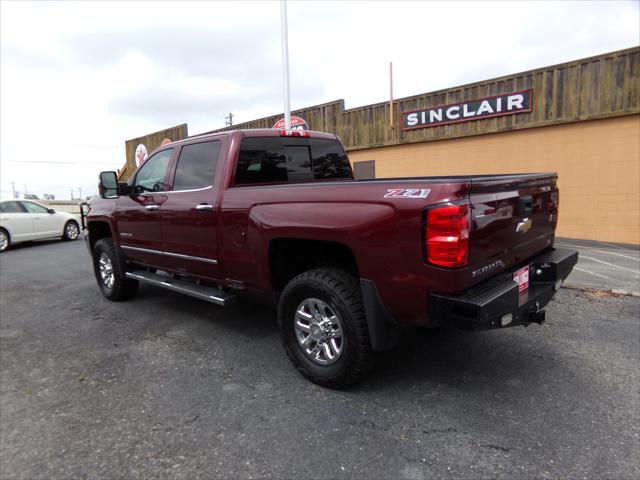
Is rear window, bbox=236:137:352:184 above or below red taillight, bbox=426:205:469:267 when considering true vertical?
above

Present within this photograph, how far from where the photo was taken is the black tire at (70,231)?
13.2m

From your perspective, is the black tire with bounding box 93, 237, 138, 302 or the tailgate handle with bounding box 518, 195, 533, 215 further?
the black tire with bounding box 93, 237, 138, 302

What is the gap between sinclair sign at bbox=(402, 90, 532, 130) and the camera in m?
9.84

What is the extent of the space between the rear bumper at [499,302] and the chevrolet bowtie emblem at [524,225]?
0.28 metres

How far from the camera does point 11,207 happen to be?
11945 mm

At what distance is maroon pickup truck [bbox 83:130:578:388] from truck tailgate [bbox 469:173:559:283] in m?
0.01

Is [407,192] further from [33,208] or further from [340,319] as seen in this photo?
[33,208]

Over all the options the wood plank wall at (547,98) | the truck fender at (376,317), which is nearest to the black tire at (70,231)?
the wood plank wall at (547,98)

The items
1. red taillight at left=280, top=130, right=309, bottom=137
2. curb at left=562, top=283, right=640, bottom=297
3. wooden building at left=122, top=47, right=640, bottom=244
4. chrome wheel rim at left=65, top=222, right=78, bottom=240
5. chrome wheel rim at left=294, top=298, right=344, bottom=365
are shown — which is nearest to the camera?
chrome wheel rim at left=294, top=298, right=344, bottom=365

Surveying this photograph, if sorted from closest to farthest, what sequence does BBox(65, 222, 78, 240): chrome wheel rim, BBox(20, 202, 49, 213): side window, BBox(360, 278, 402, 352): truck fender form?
1. BBox(360, 278, 402, 352): truck fender
2. BBox(20, 202, 49, 213): side window
3. BBox(65, 222, 78, 240): chrome wheel rim

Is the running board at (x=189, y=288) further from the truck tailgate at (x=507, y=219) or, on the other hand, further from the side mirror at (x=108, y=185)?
the truck tailgate at (x=507, y=219)

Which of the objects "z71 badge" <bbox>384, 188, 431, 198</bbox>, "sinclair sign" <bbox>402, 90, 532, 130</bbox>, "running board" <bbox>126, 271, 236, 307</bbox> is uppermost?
"sinclair sign" <bbox>402, 90, 532, 130</bbox>

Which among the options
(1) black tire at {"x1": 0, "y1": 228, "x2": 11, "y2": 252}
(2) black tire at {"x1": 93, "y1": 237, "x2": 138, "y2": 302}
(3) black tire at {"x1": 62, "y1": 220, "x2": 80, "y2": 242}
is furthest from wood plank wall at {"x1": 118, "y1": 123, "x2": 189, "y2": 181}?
(2) black tire at {"x1": 93, "y1": 237, "x2": 138, "y2": 302}

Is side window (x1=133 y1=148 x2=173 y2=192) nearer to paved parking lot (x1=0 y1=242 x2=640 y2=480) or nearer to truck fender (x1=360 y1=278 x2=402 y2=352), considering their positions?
paved parking lot (x1=0 y1=242 x2=640 y2=480)
